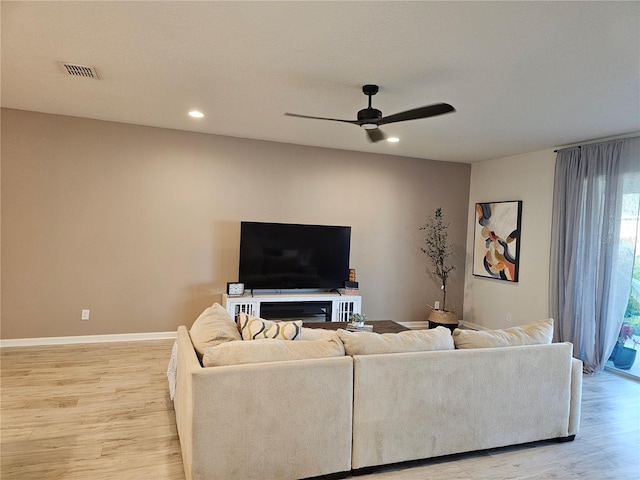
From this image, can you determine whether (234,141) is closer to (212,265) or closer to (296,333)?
(212,265)

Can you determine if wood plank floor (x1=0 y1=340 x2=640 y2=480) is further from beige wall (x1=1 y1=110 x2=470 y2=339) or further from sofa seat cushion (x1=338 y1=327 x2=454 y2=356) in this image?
beige wall (x1=1 y1=110 x2=470 y2=339)

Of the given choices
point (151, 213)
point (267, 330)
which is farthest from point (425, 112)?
point (151, 213)

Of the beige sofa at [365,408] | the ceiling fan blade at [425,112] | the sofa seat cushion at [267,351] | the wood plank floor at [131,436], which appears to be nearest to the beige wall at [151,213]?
the wood plank floor at [131,436]

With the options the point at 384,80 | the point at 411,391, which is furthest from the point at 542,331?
the point at 384,80

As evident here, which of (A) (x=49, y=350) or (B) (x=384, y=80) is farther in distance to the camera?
(A) (x=49, y=350)

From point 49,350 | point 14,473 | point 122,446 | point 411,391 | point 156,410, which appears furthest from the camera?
point 49,350

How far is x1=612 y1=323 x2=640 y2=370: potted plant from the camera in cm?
444

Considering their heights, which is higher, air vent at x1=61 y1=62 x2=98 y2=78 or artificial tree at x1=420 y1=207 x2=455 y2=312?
air vent at x1=61 y1=62 x2=98 y2=78

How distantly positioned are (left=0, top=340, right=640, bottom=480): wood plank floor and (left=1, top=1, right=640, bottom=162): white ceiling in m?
2.63

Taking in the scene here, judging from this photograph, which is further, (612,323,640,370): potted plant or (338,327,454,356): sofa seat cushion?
(612,323,640,370): potted plant

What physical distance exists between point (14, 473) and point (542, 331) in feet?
11.1

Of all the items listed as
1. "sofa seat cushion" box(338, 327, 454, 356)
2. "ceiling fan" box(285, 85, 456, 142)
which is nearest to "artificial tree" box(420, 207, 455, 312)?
"ceiling fan" box(285, 85, 456, 142)

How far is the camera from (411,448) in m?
2.41

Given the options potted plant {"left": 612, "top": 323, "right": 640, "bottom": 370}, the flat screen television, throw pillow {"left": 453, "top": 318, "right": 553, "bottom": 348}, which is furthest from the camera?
the flat screen television
